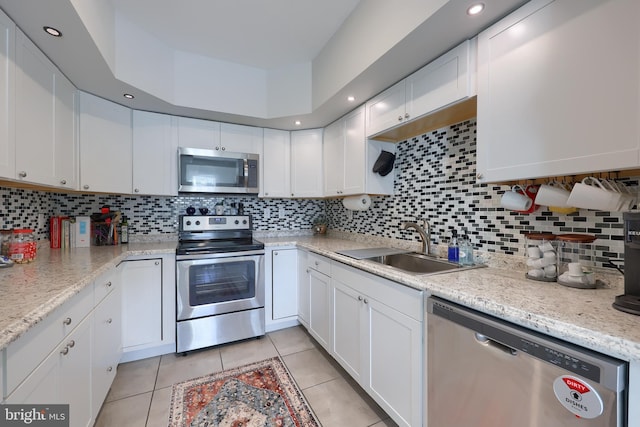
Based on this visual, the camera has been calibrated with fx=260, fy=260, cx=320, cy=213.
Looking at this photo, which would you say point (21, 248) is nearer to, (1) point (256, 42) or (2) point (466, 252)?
(1) point (256, 42)

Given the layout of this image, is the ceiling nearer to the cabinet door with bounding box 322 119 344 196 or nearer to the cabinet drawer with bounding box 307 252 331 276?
the cabinet door with bounding box 322 119 344 196

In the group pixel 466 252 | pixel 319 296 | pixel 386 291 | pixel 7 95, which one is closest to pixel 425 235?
pixel 466 252

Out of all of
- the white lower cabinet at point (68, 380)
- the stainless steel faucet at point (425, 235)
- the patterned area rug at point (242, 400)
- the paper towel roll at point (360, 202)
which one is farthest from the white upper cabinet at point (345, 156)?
the white lower cabinet at point (68, 380)

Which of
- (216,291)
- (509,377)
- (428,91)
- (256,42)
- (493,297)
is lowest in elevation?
(216,291)

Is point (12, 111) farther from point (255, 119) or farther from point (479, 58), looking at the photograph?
point (479, 58)

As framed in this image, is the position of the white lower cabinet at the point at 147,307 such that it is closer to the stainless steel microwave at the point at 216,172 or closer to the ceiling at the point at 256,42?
the stainless steel microwave at the point at 216,172

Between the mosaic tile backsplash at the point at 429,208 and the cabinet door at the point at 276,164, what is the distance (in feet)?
1.12

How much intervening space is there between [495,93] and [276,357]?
7.64ft

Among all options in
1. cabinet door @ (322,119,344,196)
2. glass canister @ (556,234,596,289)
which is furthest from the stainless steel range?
glass canister @ (556,234,596,289)

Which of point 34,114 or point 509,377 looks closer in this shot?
point 509,377

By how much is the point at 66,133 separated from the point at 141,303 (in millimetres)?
1356

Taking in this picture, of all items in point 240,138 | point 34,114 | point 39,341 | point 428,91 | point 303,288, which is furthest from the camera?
point 240,138

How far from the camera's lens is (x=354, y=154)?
7.52 ft

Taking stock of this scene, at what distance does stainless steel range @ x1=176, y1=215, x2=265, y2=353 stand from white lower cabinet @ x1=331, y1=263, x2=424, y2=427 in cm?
92
